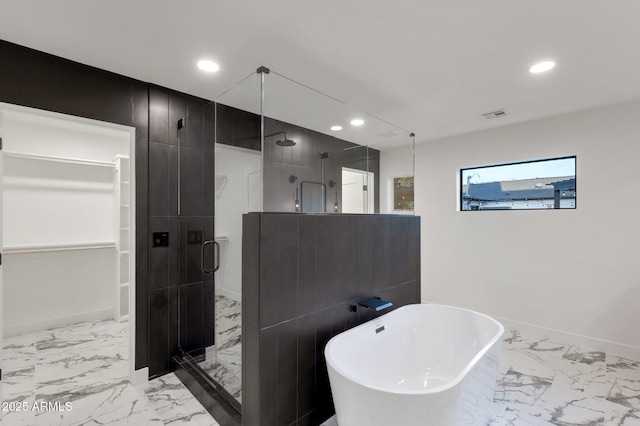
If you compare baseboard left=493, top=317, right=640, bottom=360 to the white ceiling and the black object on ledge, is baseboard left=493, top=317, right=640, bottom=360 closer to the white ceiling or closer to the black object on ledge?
the black object on ledge

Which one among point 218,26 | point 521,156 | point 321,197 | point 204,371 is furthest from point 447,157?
point 204,371

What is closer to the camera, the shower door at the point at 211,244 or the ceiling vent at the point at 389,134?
the shower door at the point at 211,244

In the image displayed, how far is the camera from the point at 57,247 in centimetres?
351

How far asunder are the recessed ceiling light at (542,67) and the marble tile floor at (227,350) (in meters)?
2.76

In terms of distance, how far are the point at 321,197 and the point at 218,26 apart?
126 cm

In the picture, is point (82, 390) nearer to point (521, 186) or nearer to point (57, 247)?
point (57, 247)

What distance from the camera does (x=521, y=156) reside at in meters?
3.60

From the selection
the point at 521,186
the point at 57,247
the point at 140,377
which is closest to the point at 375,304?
the point at 140,377

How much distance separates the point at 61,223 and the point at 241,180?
3.09 metres

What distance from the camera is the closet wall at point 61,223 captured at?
11.0 feet

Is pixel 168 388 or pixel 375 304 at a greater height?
pixel 375 304

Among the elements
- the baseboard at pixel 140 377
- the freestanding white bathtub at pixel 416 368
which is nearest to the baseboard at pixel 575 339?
the freestanding white bathtub at pixel 416 368

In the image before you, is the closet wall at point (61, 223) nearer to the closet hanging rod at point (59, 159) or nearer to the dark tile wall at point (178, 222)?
the closet hanging rod at point (59, 159)

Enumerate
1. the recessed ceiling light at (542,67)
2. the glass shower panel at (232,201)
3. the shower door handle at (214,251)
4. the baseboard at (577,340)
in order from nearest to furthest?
the glass shower panel at (232,201), the recessed ceiling light at (542,67), the shower door handle at (214,251), the baseboard at (577,340)
